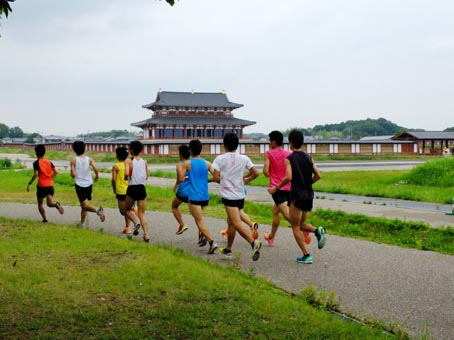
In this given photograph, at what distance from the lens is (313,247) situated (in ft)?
26.3

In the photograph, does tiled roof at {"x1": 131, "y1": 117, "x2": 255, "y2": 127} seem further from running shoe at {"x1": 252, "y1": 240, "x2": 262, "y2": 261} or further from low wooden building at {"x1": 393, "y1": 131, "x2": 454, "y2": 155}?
running shoe at {"x1": 252, "y1": 240, "x2": 262, "y2": 261}

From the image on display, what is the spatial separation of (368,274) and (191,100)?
57.9 m

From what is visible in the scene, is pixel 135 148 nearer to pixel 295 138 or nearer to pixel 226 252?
pixel 226 252

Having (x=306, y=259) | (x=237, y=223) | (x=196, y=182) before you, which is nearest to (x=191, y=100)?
(x=196, y=182)

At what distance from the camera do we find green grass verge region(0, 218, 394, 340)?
417 centimetres

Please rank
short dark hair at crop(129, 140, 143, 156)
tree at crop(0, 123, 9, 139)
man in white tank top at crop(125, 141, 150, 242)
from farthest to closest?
tree at crop(0, 123, 9, 139), short dark hair at crop(129, 140, 143, 156), man in white tank top at crop(125, 141, 150, 242)

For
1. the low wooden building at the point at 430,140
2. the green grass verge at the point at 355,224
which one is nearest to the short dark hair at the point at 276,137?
the green grass verge at the point at 355,224

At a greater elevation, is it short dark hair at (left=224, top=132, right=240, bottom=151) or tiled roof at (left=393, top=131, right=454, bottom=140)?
tiled roof at (left=393, top=131, right=454, bottom=140)

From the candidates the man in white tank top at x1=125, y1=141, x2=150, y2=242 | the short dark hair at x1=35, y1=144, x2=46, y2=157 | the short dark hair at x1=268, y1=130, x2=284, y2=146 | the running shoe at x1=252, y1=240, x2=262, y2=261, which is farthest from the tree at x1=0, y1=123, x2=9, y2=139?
the running shoe at x1=252, y1=240, x2=262, y2=261

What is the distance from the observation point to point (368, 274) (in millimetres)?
6207

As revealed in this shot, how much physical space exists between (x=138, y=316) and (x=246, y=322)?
3.10ft

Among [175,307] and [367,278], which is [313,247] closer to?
[367,278]

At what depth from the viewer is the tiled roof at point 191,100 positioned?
61669 mm

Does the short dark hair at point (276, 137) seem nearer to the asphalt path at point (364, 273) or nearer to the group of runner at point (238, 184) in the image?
the group of runner at point (238, 184)
